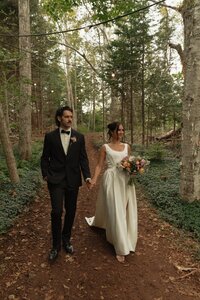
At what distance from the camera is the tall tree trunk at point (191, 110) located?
6309mm

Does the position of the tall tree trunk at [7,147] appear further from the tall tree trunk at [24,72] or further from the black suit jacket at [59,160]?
the tall tree trunk at [24,72]

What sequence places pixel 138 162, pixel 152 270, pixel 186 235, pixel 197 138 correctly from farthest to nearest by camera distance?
pixel 197 138 → pixel 186 235 → pixel 138 162 → pixel 152 270

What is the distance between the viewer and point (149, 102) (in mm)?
15539

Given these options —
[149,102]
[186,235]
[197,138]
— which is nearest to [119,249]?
[186,235]

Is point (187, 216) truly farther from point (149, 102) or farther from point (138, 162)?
point (149, 102)

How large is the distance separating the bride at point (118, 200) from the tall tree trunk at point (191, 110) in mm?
2359

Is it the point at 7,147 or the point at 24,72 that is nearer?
the point at 7,147

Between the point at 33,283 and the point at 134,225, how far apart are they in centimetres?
187

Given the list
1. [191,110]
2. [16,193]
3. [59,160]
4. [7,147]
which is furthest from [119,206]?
[7,147]

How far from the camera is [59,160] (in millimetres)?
4344

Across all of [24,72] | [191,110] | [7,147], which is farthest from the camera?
[24,72]

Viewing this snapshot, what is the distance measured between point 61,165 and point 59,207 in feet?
2.19

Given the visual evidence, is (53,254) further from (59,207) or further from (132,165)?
(132,165)

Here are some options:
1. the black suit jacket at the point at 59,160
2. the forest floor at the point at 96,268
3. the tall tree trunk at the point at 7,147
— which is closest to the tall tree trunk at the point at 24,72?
the tall tree trunk at the point at 7,147
